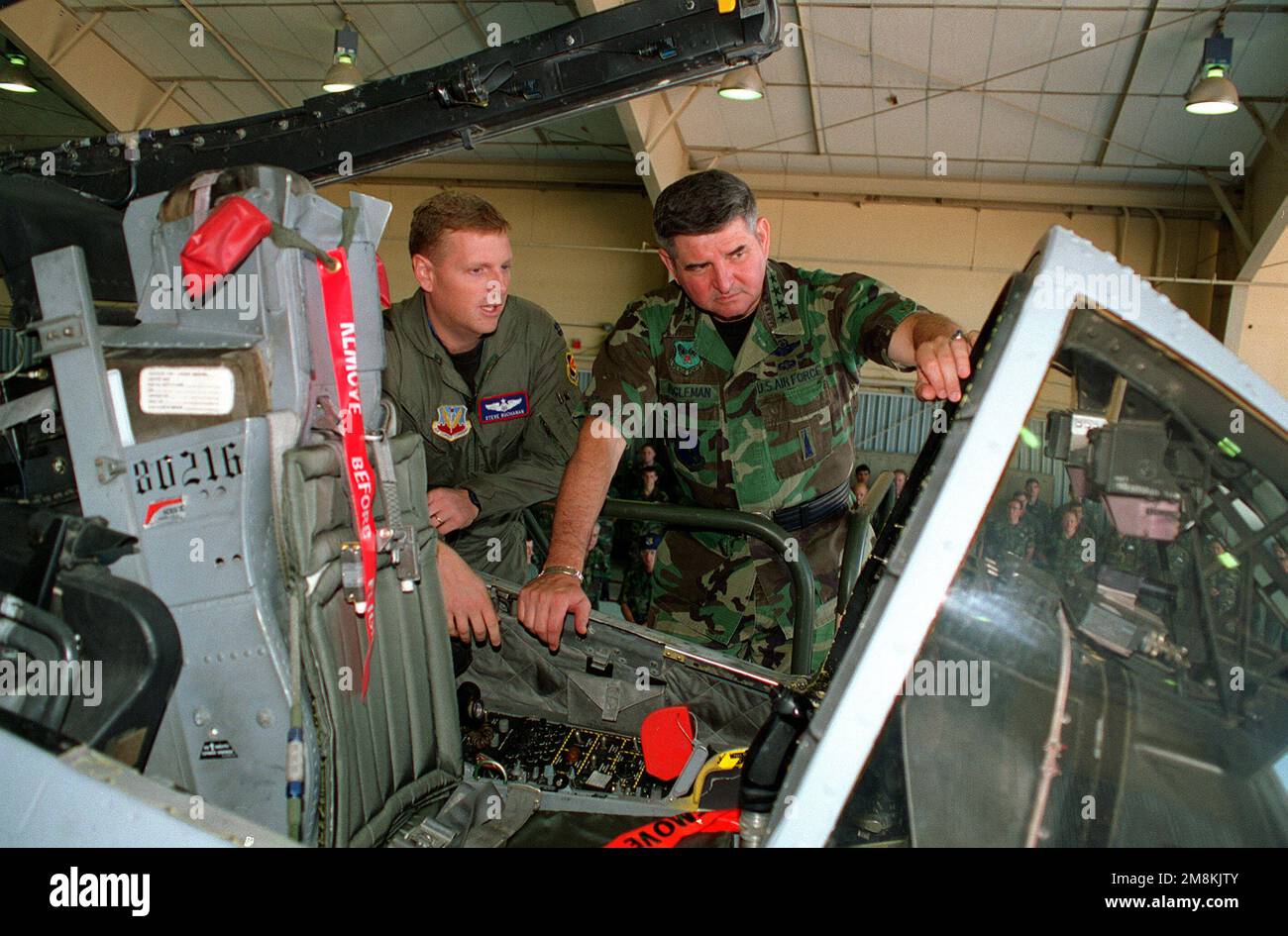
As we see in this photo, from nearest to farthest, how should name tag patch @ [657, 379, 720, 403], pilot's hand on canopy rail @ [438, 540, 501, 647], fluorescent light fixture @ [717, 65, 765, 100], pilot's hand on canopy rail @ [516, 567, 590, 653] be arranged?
pilot's hand on canopy rail @ [516, 567, 590, 653]
pilot's hand on canopy rail @ [438, 540, 501, 647]
name tag patch @ [657, 379, 720, 403]
fluorescent light fixture @ [717, 65, 765, 100]

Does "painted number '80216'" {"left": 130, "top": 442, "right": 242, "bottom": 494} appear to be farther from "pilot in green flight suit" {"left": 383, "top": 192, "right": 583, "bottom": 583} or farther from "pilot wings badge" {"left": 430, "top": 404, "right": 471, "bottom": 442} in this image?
"pilot wings badge" {"left": 430, "top": 404, "right": 471, "bottom": 442}

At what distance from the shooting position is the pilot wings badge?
2.92 metres

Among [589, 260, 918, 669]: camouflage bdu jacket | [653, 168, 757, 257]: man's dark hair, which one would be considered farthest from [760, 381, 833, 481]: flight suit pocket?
[653, 168, 757, 257]: man's dark hair

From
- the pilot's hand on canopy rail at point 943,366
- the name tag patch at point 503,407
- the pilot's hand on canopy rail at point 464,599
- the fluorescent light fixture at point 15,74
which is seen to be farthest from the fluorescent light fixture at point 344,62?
the pilot's hand on canopy rail at point 943,366

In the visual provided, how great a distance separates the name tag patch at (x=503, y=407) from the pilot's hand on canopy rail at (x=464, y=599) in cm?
98

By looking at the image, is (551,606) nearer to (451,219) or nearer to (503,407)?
(503,407)

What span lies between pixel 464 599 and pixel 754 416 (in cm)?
91

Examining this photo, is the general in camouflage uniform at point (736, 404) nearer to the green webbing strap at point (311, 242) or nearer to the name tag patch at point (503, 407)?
the name tag patch at point (503, 407)

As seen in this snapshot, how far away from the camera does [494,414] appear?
118 inches

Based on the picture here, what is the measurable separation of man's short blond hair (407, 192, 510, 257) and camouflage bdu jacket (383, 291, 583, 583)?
21 cm

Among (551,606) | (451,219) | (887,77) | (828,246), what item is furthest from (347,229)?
(828,246)

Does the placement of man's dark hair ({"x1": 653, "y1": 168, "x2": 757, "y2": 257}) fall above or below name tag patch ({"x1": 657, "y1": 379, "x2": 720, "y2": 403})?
above

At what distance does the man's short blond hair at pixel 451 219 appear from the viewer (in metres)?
2.76
